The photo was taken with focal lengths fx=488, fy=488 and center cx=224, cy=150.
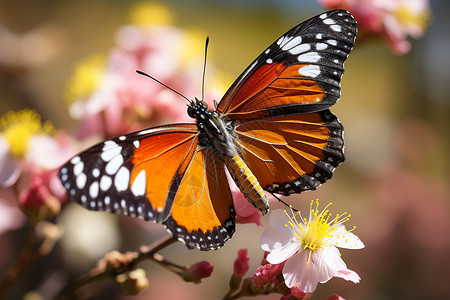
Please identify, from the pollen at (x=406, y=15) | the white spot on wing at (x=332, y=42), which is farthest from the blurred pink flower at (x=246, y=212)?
the pollen at (x=406, y=15)

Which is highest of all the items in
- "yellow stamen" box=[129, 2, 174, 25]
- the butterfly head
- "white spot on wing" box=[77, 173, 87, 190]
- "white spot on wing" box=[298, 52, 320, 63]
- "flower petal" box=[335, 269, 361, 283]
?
"yellow stamen" box=[129, 2, 174, 25]

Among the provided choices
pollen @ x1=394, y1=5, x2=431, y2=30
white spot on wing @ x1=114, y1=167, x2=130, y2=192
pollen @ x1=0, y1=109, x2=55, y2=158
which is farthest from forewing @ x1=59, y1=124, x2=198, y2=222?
pollen @ x1=394, y1=5, x2=431, y2=30

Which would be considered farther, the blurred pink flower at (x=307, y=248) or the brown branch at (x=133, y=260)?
the brown branch at (x=133, y=260)

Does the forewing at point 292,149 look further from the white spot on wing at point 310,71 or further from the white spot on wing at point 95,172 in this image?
the white spot on wing at point 95,172

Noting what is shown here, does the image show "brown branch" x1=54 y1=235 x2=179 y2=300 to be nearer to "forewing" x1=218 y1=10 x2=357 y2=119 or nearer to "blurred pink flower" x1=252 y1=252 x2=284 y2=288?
"blurred pink flower" x1=252 y1=252 x2=284 y2=288

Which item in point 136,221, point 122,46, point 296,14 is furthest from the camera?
point 296,14

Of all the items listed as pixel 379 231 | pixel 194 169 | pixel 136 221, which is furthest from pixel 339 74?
pixel 379 231

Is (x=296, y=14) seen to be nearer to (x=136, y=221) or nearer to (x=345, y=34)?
(x=136, y=221)
